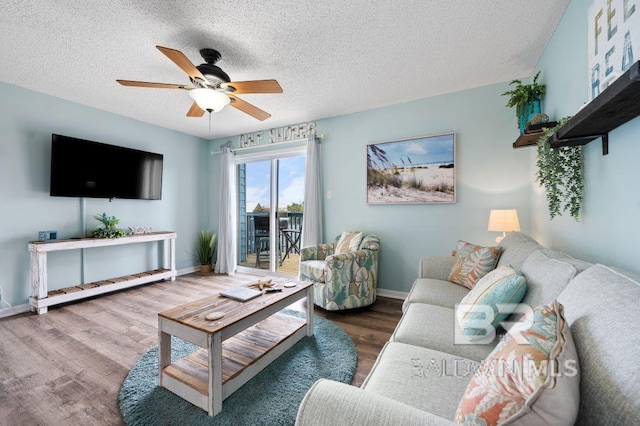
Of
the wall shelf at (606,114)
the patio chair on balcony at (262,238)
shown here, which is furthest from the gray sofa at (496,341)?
the patio chair on balcony at (262,238)

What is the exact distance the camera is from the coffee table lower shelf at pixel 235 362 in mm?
1508

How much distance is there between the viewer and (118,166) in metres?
3.58

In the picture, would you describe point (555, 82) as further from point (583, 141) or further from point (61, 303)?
point (61, 303)

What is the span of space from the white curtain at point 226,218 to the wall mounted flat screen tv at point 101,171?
3.15 feet

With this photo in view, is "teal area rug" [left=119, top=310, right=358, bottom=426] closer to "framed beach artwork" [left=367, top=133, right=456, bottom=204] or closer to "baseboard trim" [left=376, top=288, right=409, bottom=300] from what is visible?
"baseboard trim" [left=376, top=288, right=409, bottom=300]

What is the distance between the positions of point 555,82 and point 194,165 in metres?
5.02

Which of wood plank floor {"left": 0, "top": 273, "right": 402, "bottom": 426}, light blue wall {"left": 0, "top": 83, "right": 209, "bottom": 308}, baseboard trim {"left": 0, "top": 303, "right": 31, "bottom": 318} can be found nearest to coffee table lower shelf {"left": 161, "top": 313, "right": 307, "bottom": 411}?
wood plank floor {"left": 0, "top": 273, "right": 402, "bottom": 426}

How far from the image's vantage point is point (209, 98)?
2150mm

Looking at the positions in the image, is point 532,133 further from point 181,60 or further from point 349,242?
point 181,60

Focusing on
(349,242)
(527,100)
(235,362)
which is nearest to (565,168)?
(527,100)

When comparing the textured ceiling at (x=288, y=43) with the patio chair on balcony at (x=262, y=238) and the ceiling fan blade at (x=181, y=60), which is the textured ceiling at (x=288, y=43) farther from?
the patio chair on balcony at (x=262, y=238)

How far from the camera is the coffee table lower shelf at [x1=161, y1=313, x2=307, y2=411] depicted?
1.51 meters

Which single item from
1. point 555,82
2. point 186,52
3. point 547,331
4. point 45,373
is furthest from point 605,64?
point 45,373

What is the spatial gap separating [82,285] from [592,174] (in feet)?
16.7
